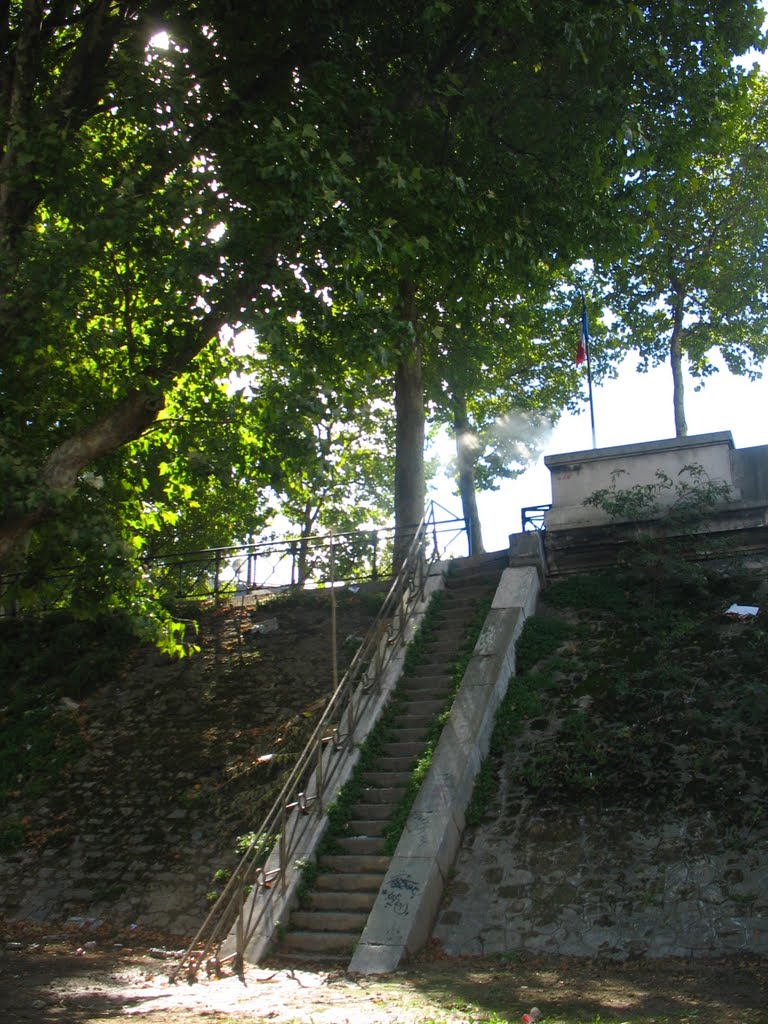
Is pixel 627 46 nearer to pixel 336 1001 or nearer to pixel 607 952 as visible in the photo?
pixel 607 952

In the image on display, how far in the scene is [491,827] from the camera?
32.7ft

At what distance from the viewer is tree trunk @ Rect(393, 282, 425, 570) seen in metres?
17.8

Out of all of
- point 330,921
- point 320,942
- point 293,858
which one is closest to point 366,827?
point 293,858

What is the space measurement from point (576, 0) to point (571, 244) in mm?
3057

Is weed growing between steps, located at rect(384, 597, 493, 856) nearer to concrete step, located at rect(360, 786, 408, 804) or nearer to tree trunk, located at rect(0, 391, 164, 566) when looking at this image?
concrete step, located at rect(360, 786, 408, 804)

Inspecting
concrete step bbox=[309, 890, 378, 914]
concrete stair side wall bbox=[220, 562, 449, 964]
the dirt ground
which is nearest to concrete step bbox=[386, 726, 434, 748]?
concrete stair side wall bbox=[220, 562, 449, 964]

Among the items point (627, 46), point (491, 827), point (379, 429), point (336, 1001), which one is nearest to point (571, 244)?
point (627, 46)

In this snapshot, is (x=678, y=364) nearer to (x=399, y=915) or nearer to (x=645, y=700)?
(x=645, y=700)

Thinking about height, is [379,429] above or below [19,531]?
above

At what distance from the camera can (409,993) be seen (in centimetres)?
719

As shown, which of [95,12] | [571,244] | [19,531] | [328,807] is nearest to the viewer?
[19,531]

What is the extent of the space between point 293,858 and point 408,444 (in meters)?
10.3

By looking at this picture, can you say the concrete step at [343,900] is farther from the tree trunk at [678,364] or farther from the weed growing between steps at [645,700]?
the tree trunk at [678,364]

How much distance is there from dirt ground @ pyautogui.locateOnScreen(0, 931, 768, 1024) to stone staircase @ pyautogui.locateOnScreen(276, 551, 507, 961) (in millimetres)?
682
